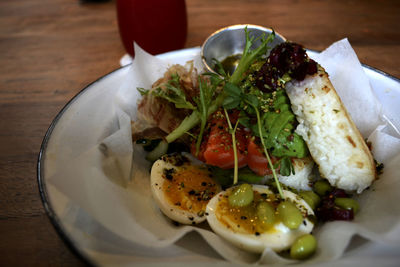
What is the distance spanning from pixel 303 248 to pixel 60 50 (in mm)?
2700

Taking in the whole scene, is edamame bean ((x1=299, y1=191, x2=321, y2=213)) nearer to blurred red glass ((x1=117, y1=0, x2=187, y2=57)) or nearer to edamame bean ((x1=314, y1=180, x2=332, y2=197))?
edamame bean ((x1=314, y1=180, x2=332, y2=197))

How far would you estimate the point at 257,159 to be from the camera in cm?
165

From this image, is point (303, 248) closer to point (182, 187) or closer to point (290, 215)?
point (290, 215)

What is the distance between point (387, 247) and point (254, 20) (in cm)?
264

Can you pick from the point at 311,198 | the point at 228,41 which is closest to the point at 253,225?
the point at 311,198

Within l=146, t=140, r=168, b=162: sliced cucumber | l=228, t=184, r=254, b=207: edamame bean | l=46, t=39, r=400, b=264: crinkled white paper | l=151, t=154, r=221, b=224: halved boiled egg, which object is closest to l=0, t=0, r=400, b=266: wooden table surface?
l=46, t=39, r=400, b=264: crinkled white paper

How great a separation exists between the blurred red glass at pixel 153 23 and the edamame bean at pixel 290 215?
1745 millimetres

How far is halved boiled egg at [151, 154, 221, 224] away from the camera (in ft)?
4.98

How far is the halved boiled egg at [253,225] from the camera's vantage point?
1323mm

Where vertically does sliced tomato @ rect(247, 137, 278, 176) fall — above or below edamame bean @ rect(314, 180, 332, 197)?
above

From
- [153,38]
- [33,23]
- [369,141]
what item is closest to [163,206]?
[369,141]

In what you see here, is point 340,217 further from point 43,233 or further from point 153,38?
point 153,38

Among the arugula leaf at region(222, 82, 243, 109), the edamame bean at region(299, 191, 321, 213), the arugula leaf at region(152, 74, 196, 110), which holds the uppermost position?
the arugula leaf at region(222, 82, 243, 109)

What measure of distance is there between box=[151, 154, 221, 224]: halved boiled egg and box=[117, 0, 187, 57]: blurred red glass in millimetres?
1194
